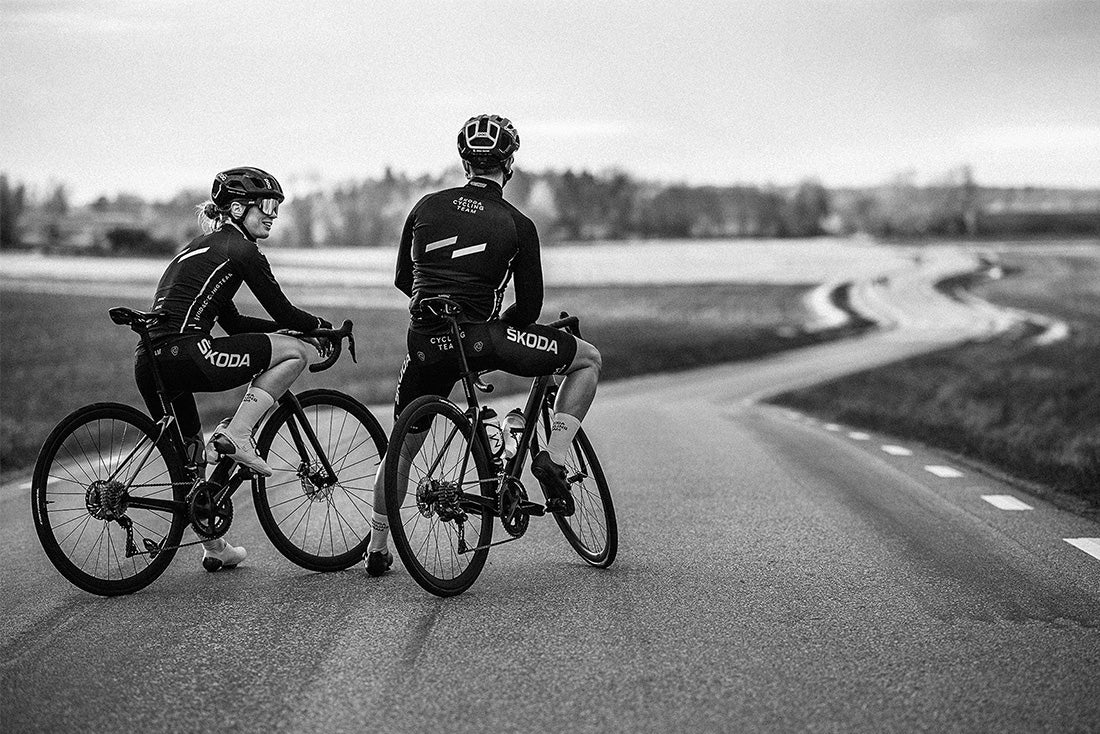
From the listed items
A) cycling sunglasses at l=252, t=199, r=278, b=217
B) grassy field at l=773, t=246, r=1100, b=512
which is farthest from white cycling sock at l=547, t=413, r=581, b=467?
grassy field at l=773, t=246, r=1100, b=512

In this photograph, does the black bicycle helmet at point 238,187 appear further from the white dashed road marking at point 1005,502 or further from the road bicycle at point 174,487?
the white dashed road marking at point 1005,502

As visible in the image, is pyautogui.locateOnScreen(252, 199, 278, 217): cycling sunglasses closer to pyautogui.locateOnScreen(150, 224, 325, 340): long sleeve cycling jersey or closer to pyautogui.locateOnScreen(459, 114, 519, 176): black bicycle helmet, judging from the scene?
pyautogui.locateOnScreen(150, 224, 325, 340): long sleeve cycling jersey

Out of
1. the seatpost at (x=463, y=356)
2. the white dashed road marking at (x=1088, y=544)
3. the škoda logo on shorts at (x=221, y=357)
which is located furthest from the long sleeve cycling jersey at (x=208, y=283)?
the white dashed road marking at (x=1088, y=544)

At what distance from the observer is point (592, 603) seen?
233 inches

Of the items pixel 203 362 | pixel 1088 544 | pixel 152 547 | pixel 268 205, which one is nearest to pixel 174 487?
pixel 152 547

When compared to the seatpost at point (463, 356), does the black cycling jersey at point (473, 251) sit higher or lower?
higher

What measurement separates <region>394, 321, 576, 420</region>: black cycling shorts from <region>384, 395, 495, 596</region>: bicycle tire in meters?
0.16

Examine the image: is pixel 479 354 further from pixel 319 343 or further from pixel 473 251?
pixel 319 343

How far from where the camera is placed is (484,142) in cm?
618

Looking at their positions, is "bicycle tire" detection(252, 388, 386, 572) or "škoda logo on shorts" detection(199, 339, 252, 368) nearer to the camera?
"škoda logo on shorts" detection(199, 339, 252, 368)

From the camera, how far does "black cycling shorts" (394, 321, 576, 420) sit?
6.08m

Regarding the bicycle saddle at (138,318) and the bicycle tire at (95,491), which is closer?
the bicycle tire at (95,491)

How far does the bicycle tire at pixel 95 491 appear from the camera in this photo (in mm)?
5988

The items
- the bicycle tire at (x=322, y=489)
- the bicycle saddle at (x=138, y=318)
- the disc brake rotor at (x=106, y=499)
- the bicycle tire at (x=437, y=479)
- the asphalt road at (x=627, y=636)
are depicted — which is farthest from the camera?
the bicycle tire at (x=322, y=489)
